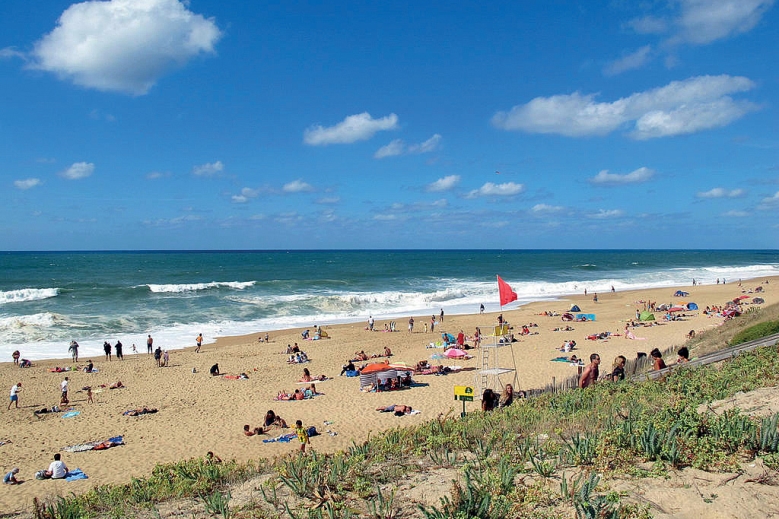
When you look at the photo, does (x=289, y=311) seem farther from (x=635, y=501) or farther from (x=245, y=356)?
(x=635, y=501)

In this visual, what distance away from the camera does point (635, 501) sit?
14.6 feet

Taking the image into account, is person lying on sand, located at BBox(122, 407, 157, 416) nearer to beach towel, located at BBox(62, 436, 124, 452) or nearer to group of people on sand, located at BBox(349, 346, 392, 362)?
beach towel, located at BBox(62, 436, 124, 452)

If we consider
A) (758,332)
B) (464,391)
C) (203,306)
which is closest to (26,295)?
(203,306)

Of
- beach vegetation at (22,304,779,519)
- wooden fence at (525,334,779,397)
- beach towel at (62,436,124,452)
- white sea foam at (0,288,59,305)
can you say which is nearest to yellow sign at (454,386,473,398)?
wooden fence at (525,334,779,397)

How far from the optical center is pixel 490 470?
5152mm

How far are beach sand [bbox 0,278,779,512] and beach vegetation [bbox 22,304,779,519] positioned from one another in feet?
6.72

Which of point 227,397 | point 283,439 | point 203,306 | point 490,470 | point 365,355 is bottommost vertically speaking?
point 227,397

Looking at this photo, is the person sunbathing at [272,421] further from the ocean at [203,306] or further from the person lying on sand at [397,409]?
the ocean at [203,306]

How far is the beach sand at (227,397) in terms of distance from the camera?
1212 centimetres

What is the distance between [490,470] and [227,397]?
1384 cm

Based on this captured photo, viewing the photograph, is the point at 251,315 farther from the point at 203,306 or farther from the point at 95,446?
the point at 95,446

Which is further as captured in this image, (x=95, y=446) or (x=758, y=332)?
(x=758, y=332)

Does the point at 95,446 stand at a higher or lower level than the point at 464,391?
lower

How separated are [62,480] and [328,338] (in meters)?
17.9
